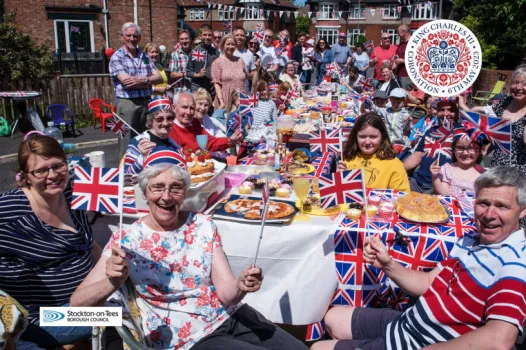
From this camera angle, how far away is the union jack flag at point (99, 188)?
234 cm

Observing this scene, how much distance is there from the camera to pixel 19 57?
1115 cm

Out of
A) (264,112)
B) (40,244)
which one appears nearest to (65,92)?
(264,112)

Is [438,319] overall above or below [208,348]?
above

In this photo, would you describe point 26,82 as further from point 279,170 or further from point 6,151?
point 279,170

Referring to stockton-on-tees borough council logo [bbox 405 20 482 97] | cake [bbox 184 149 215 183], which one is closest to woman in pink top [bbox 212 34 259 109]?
stockton-on-tees borough council logo [bbox 405 20 482 97]

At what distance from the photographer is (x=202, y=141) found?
4418 mm

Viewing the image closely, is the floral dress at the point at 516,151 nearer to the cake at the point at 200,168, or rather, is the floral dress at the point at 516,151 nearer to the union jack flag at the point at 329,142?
the union jack flag at the point at 329,142

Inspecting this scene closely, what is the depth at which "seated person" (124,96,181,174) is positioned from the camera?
367 cm

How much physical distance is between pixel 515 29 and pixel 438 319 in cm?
1761

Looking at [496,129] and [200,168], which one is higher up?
[496,129]

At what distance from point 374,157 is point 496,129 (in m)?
0.93

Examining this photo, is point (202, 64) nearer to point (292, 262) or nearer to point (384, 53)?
point (384, 53)

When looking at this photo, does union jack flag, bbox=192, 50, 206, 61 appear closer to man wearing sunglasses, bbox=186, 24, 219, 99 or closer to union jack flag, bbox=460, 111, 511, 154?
man wearing sunglasses, bbox=186, 24, 219, 99

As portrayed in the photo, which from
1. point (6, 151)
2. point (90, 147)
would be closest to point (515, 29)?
point (90, 147)
